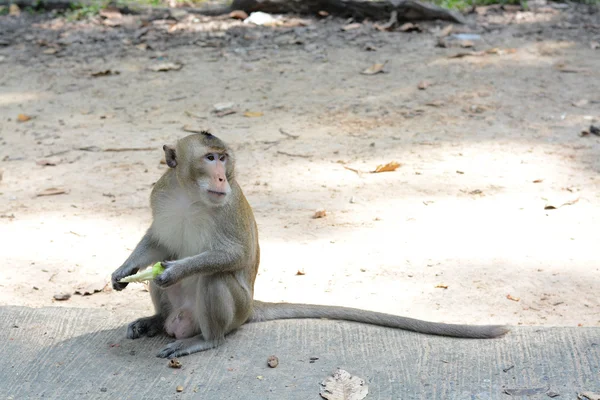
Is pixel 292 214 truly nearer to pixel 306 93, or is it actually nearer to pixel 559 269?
pixel 559 269

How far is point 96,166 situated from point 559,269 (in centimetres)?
402

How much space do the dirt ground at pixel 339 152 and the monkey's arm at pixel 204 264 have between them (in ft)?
3.78

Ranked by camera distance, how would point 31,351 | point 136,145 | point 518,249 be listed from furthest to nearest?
1. point 136,145
2. point 518,249
3. point 31,351

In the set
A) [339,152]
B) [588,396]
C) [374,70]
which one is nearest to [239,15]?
[374,70]

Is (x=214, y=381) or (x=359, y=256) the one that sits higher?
(x=214, y=381)

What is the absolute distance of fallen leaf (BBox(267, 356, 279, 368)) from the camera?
11.9ft

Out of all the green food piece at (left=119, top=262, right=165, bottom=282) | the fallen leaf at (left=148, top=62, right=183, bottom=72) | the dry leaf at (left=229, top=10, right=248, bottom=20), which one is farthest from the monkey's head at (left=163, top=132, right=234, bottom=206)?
the dry leaf at (left=229, top=10, right=248, bottom=20)

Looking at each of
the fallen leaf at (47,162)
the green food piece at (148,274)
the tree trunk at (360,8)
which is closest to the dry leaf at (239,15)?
the tree trunk at (360,8)

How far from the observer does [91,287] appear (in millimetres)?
4992

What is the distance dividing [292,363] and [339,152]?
3801mm

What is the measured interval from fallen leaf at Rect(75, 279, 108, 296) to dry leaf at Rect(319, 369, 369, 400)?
2.02 m

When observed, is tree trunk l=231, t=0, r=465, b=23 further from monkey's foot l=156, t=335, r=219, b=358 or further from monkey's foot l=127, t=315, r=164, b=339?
monkey's foot l=156, t=335, r=219, b=358

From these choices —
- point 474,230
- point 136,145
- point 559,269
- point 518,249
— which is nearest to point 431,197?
point 474,230

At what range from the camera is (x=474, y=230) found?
565 centimetres
